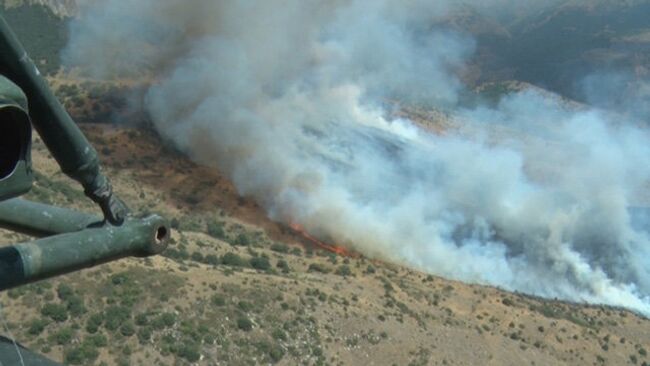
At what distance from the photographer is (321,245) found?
43188 millimetres

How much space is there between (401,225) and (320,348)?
79.6 feet

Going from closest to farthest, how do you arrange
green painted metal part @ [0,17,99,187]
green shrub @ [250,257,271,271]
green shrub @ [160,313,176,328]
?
green painted metal part @ [0,17,99,187] < green shrub @ [160,313,176,328] < green shrub @ [250,257,271,271]

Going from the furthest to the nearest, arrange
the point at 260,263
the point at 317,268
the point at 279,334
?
the point at 317,268, the point at 260,263, the point at 279,334

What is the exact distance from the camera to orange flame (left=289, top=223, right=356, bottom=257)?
42594mm

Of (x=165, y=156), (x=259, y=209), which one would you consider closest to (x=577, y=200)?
(x=259, y=209)

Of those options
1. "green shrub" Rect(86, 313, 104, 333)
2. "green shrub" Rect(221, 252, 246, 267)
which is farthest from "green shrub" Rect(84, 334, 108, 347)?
"green shrub" Rect(221, 252, 246, 267)

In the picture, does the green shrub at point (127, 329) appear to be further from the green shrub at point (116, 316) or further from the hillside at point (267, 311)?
the green shrub at point (116, 316)

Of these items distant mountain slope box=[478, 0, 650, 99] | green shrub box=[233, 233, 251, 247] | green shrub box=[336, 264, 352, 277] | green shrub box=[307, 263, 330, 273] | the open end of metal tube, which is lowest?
green shrub box=[233, 233, 251, 247]

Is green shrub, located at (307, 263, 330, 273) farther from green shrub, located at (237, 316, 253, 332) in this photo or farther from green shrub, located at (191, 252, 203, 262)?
green shrub, located at (237, 316, 253, 332)

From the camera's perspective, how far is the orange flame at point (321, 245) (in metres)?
42.6

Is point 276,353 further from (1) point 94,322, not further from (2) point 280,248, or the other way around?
(2) point 280,248

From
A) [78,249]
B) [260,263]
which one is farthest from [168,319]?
[78,249]

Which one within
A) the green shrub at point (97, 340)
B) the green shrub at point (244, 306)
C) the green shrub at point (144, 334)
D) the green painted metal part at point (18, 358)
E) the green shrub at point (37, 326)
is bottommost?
the green shrub at point (37, 326)

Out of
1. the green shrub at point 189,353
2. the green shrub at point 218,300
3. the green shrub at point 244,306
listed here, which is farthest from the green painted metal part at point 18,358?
the green shrub at point 244,306
